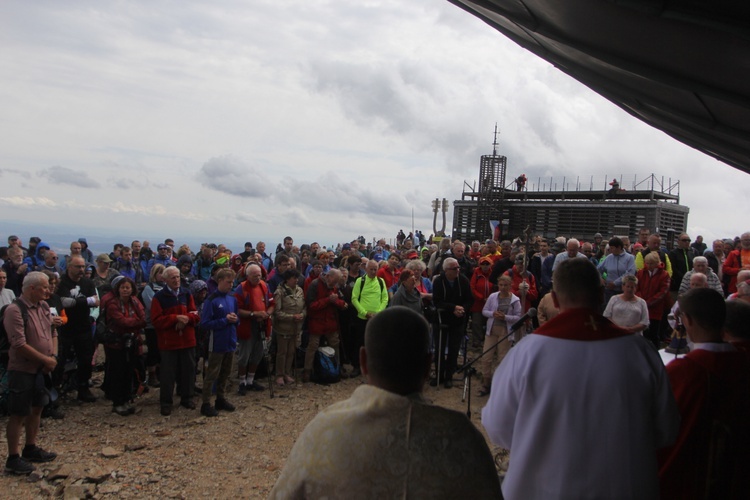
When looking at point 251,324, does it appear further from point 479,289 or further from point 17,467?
point 479,289

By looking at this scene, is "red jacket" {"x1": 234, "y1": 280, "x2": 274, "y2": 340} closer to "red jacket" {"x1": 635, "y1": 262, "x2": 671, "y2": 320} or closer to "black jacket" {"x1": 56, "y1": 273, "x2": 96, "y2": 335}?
"black jacket" {"x1": 56, "y1": 273, "x2": 96, "y2": 335}

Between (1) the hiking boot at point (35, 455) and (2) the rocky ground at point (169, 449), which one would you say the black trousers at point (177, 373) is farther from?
(1) the hiking boot at point (35, 455)

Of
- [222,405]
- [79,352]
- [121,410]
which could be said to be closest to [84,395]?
[79,352]

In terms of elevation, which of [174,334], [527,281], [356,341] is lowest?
[356,341]

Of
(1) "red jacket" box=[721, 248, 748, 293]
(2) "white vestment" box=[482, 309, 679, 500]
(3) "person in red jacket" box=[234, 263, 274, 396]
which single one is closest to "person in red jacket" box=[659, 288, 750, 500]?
(2) "white vestment" box=[482, 309, 679, 500]

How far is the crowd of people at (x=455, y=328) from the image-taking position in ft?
7.93

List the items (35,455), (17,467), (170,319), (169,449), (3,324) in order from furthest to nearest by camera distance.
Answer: (170,319) → (169,449) → (35,455) → (3,324) → (17,467)

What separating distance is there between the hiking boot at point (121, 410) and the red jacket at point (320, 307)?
10.4ft

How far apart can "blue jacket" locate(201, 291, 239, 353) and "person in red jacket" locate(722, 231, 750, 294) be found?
342 inches

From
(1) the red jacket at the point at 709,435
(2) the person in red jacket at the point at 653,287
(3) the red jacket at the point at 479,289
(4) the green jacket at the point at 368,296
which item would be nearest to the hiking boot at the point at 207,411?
(4) the green jacket at the point at 368,296


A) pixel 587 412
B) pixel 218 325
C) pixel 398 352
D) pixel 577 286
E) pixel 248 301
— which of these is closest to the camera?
pixel 398 352

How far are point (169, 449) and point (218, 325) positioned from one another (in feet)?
5.90

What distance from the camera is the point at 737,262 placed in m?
9.95

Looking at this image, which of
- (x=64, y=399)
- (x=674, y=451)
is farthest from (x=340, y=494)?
(x=64, y=399)
